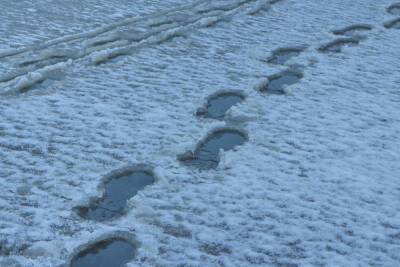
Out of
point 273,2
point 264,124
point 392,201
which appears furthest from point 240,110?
point 273,2

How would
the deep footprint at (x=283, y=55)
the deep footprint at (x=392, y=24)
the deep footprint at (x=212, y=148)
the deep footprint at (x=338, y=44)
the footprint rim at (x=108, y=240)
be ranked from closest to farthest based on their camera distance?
the footprint rim at (x=108, y=240) < the deep footprint at (x=212, y=148) < the deep footprint at (x=283, y=55) < the deep footprint at (x=338, y=44) < the deep footprint at (x=392, y=24)

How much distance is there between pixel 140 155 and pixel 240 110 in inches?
27.7

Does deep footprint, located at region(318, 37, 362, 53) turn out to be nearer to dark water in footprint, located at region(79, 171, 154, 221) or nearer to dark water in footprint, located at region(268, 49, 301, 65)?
dark water in footprint, located at region(268, 49, 301, 65)

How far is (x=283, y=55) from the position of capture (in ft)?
13.0

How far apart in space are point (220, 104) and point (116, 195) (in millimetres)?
1021

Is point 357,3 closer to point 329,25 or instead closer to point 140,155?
point 329,25

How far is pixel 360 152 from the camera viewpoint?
2.76 m

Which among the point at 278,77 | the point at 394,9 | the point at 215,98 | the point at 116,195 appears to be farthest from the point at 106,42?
the point at 394,9

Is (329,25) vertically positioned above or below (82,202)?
above

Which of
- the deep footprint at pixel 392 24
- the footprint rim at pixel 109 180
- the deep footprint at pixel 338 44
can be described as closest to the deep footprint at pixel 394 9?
the deep footprint at pixel 392 24

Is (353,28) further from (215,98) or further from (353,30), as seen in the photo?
(215,98)

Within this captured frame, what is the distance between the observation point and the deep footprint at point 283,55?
3.83m

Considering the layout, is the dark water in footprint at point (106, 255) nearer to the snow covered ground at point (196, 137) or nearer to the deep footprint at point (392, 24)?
the snow covered ground at point (196, 137)

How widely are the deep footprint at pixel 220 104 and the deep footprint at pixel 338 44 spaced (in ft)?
3.46
